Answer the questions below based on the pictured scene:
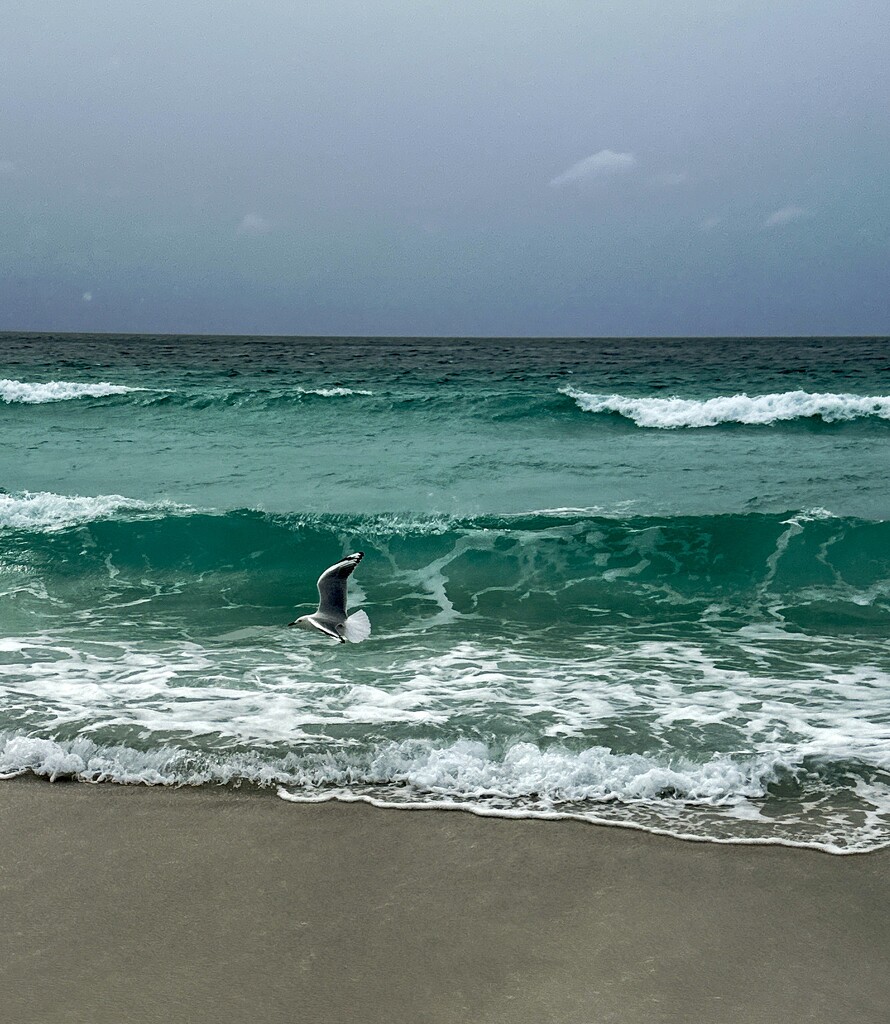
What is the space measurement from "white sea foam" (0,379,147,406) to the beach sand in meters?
22.6

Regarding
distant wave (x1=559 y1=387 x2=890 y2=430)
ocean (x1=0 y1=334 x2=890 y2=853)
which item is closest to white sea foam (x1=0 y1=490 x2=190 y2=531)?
ocean (x1=0 y1=334 x2=890 y2=853)

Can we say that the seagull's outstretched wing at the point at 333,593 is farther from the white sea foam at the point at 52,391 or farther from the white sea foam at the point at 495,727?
the white sea foam at the point at 52,391

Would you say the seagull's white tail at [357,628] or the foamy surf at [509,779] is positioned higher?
the seagull's white tail at [357,628]

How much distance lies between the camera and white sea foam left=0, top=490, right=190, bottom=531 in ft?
40.6

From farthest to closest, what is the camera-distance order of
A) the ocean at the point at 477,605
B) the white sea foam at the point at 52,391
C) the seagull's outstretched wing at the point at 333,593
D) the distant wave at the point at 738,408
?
1. the white sea foam at the point at 52,391
2. the distant wave at the point at 738,408
3. the seagull's outstretched wing at the point at 333,593
4. the ocean at the point at 477,605

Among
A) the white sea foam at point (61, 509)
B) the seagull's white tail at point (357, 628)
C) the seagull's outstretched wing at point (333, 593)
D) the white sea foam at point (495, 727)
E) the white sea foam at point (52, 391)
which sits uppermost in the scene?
the white sea foam at point (52, 391)

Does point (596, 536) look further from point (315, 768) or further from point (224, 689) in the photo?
point (315, 768)

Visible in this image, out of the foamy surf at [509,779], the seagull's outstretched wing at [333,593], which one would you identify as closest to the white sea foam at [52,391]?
the seagull's outstretched wing at [333,593]

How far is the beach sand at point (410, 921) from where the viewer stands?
3.29 m

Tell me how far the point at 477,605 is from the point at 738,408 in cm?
1493

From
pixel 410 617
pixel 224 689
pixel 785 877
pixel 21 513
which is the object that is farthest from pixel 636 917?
pixel 21 513

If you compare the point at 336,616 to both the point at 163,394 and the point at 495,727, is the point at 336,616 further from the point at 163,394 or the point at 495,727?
the point at 163,394

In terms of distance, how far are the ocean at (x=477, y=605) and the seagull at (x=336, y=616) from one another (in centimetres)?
58

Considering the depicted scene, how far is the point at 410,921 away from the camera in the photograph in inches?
149
